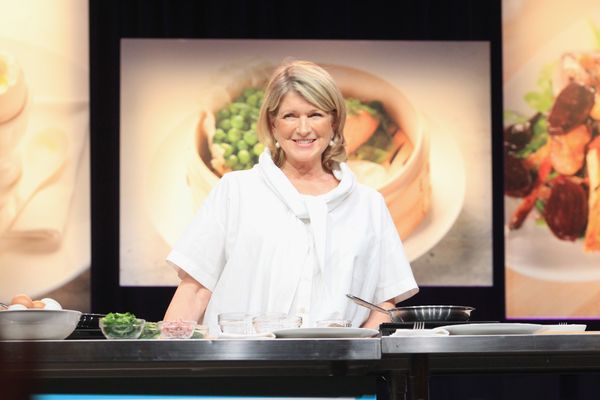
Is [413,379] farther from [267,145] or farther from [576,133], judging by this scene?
[576,133]

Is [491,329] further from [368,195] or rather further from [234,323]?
[368,195]

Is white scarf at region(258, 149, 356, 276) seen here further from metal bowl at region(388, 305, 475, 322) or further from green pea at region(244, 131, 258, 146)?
green pea at region(244, 131, 258, 146)

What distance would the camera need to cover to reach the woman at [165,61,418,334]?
266cm

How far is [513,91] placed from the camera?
5.34 meters

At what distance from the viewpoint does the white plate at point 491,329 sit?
192 centimetres

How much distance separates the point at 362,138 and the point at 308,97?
103 inches

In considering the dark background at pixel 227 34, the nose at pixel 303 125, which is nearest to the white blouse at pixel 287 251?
the nose at pixel 303 125

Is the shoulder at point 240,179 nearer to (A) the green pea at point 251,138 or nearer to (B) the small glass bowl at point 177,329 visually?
(B) the small glass bowl at point 177,329

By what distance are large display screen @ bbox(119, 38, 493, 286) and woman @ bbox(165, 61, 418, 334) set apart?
2477 mm

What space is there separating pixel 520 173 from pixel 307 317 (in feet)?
9.62

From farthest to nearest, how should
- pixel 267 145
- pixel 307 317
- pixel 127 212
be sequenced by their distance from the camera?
pixel 127 212 → pixel 267 145 → pixel 307 317

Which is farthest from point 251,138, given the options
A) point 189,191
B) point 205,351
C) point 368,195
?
point 205,351

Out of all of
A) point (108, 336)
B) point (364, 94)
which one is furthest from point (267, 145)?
point (364, 94)

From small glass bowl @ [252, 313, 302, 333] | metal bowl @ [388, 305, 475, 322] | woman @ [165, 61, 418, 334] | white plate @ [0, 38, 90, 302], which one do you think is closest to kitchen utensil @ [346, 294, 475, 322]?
metal bowl @ [388, 305, 475, 322]
